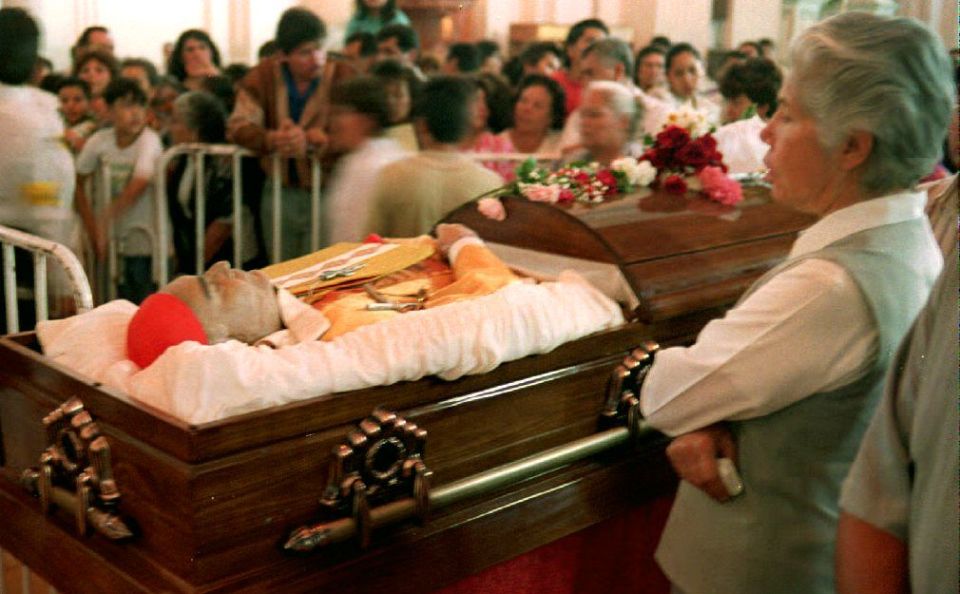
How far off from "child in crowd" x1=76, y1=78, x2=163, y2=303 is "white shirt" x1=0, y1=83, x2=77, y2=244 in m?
0.57

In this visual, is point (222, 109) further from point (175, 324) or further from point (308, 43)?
point (175, 324)

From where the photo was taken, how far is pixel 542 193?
225 cm

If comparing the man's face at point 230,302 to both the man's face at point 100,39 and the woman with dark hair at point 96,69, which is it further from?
the man's face at point 100,39

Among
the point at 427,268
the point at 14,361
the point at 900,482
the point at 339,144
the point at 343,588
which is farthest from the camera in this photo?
the point at 339,144

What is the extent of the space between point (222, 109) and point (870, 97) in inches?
117

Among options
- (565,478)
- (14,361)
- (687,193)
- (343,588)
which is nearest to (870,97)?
(565,478)

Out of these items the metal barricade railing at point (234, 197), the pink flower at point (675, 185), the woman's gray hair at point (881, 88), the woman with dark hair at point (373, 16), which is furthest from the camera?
the woman with dark hair at point (373, 16)

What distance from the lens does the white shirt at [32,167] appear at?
2.93 metres

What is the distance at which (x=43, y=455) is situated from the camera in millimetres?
1519

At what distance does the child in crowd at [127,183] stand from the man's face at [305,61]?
2.09 feet

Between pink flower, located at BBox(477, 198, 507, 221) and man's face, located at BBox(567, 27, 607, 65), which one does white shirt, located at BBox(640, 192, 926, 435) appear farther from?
man's face, located at BBox(567, 27, 607, 65)

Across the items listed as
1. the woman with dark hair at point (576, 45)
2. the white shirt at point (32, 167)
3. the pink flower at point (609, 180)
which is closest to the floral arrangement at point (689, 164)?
the pink flower at point (609, 180)

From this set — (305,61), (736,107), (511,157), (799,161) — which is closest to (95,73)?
(305,61)

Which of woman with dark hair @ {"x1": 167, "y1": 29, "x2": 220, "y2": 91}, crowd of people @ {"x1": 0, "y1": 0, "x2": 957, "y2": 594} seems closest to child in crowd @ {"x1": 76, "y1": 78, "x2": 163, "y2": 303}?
crowd of people @ {"x1": 0, "y1": 0, "x2": 957, "y2": 594}
